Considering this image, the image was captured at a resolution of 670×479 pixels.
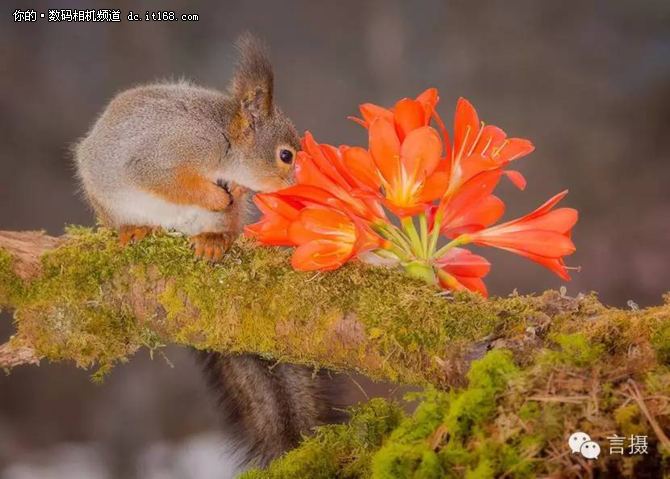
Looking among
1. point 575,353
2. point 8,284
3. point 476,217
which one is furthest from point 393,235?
point 8,284

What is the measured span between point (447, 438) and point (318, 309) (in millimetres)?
400

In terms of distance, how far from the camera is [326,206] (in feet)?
3.74

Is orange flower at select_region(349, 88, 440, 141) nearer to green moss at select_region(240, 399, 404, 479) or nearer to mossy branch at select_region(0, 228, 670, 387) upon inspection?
mossy branch at select_region(0, 228, 670, 387)

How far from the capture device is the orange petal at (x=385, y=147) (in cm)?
110

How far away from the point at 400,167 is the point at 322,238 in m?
0.15

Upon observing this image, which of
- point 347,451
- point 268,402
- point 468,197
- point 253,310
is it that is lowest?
point 347,451

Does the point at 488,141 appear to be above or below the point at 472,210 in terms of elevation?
above

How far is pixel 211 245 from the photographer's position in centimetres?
132

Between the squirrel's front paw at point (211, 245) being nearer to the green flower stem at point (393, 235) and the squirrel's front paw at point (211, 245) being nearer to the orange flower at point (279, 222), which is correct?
the orange flower at point (279, 222)

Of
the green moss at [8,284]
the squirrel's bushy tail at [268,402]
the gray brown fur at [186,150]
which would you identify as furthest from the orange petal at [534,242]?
the green moss at [8,284]

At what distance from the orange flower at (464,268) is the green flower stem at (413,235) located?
0.07 m

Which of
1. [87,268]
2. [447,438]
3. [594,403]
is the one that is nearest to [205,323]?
[87,268]

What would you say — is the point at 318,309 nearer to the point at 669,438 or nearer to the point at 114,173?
the point at 669,438

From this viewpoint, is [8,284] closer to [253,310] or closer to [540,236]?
[253,310]
